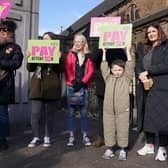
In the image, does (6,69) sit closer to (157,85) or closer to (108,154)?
(108,154)

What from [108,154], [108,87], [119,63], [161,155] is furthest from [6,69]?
[161,155]

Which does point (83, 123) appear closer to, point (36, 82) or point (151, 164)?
point (36, 82)

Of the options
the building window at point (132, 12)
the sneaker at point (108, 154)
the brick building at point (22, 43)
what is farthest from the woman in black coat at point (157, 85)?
the building window at point (132, 12)

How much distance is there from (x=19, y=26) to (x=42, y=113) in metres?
3.19

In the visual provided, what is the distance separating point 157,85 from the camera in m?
5.22

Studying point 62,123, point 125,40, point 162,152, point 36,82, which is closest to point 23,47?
point 62,123

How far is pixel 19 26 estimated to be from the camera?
337 inches

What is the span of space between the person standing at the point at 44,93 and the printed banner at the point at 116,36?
0.83 m

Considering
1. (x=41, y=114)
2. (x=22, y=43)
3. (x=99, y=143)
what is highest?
(x=22, y=43)

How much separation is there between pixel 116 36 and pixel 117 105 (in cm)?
109

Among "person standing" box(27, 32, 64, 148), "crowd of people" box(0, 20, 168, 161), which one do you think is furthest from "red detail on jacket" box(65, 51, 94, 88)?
"person standing" box(27, 32, 64, 148)

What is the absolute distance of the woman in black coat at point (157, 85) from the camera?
5.09 metres

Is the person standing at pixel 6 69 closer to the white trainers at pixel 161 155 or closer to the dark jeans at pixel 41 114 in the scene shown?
the dark jeans at pixel 41 114

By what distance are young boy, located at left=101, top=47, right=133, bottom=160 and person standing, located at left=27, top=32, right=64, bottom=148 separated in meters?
0.96
